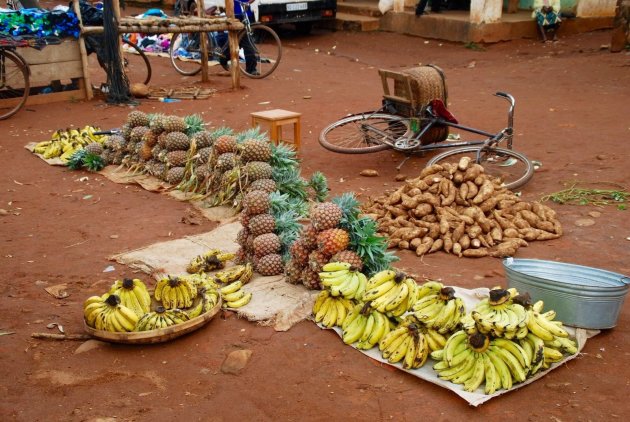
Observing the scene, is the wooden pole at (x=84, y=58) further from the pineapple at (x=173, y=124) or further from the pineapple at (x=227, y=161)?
the pineapple at (x=227, y=161)

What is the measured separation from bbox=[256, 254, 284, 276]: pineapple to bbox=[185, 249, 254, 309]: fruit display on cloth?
0.09m

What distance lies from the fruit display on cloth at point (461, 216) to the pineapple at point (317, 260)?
119cm

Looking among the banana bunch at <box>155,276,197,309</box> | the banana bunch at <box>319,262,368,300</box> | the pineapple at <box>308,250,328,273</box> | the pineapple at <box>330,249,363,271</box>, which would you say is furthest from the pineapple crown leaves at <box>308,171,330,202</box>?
the banana bunch at <box>155,276,197,309</box>

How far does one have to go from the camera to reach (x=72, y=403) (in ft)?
12.7

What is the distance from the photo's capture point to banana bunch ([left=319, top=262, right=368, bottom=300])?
4496mm

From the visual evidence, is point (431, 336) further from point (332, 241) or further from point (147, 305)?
point (147, 305)

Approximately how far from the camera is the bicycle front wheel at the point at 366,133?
7855 millimetres

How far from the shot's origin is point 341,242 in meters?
4.82

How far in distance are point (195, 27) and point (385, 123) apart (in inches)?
196

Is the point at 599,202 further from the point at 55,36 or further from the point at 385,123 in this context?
→ the point at 55,36

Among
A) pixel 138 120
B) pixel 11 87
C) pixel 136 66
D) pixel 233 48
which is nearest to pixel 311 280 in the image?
pixel 138 120

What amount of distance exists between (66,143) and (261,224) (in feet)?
15.3

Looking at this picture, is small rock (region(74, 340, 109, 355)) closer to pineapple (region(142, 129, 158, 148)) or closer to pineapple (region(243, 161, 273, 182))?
pineapple (region(243, 161, 273, 182))

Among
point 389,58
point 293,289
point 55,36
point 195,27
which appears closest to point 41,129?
point 55,36
